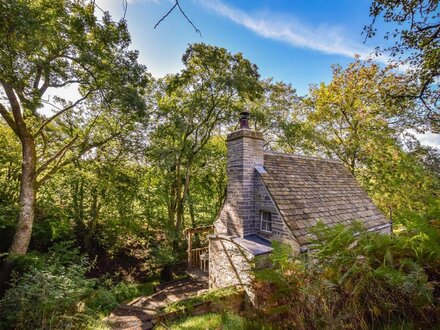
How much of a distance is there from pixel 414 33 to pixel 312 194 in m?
5.44

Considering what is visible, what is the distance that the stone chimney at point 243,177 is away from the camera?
7.91 metres

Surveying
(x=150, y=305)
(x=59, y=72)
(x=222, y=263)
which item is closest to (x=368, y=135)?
(x=222, y=263)

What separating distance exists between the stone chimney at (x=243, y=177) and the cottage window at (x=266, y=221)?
1.10 feet

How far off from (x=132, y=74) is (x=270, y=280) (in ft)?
28.5

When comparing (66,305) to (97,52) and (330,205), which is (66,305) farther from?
(330,205)

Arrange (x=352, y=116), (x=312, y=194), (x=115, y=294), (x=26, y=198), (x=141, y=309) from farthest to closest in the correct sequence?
(x=352, y=116) < (x=115, y=294) < (x=26, y=198) < (x=312, y=194) < (x=141, y=309)

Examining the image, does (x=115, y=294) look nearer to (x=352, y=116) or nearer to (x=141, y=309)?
(x=141, y=309)

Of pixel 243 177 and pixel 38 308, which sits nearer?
pixel 38 308

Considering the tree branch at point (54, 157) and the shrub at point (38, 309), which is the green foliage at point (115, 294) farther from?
the tree branch at point (54, 157)

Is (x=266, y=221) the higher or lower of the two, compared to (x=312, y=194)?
lower

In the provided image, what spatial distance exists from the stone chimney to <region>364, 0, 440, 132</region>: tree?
4384 mm

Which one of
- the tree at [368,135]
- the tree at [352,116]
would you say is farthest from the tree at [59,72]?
the tree at [352,116]

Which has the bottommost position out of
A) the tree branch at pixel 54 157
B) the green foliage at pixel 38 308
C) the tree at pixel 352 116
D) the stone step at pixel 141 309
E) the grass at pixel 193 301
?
the stone step at pixel 141 309

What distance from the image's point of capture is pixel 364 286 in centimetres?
163
